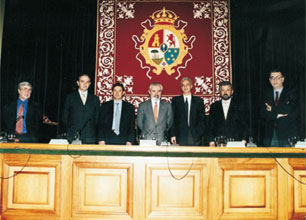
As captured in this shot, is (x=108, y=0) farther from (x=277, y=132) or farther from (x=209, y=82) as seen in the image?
(x=277, y=132)

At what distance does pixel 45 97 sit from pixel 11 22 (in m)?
1.42

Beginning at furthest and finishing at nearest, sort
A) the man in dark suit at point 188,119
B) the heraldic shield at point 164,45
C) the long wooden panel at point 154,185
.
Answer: the heraldic shield at point 164,45 < the man in dark suit at point 188,119 < the long wooden panel at point 154,185

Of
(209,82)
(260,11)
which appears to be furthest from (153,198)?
(260,11)

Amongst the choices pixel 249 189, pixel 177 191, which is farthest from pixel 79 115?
pixel 249 189

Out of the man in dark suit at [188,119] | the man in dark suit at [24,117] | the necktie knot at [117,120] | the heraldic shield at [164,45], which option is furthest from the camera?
the heraldic shield at [164,45]

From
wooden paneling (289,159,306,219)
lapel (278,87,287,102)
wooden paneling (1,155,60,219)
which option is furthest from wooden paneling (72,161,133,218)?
lapel (278,87,287,102)

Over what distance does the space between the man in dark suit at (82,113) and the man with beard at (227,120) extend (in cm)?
152

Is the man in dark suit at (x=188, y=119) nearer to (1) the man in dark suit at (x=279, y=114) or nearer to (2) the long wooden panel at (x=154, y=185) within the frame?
(1) the man in dark suit at (x=279, y=114)

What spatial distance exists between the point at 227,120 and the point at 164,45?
1.99m

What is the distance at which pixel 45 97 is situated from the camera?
500 cm

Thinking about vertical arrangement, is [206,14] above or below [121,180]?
above

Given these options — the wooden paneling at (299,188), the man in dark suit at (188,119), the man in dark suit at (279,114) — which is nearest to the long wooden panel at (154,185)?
the wooden paneling at (299,188)

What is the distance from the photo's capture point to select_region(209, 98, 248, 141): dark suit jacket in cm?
382

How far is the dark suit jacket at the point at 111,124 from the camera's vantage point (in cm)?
387
